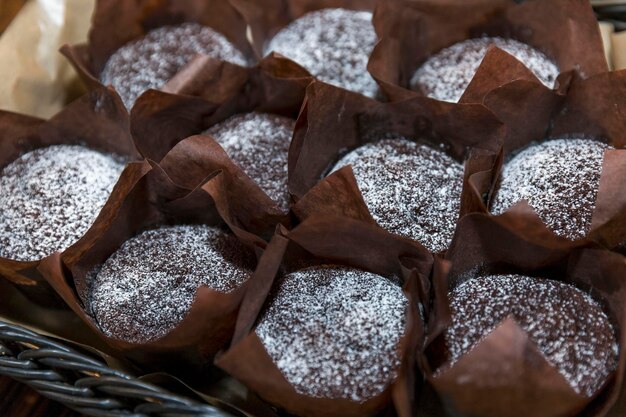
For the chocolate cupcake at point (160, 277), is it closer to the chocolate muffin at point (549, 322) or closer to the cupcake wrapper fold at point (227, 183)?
the cupcake wrapper fold at point (227, 183)

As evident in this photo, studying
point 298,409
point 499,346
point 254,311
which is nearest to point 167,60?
point 254,311

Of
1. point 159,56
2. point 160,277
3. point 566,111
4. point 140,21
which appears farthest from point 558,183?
point 140,21

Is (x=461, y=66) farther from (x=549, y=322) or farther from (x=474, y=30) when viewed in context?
(x=549, y=322)

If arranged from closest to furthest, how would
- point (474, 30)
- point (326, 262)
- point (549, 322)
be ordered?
point (549, 322) < point (326, 262) < point (474, 30)

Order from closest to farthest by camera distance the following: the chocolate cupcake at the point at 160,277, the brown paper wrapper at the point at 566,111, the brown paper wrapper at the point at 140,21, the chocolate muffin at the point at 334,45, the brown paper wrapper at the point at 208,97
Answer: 1. the chocolate cupcake at the point at 160,277
2. the brown paper wrapper at the point at 566,111
3. the brown paper wrapper at the point at 208,97
4. the chocolate muffin at the point at 334,45
5. the brown paper wrapper at the point at 140,21

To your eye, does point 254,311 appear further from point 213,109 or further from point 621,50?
point 621,50

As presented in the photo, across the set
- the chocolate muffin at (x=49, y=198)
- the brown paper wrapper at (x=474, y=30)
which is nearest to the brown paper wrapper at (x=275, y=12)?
the brown paper wrapper at (x=474, y=30)

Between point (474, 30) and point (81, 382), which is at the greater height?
point (474, 30)
